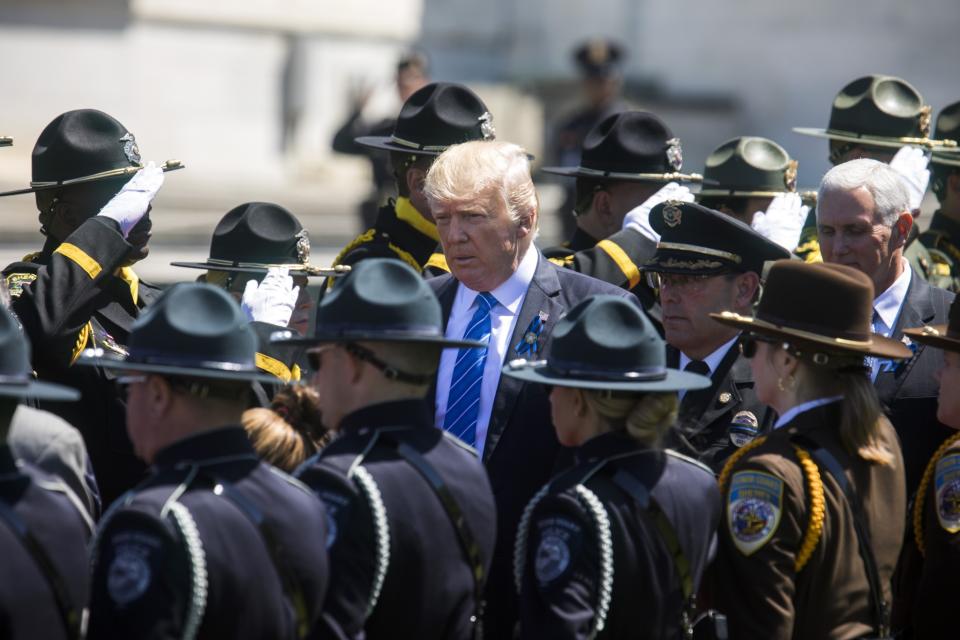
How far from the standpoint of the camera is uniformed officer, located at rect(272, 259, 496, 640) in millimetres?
3672

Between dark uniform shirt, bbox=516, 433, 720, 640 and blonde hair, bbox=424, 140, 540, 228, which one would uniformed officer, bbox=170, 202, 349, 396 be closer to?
blonde hair, bbox=424, 140, 540, 228

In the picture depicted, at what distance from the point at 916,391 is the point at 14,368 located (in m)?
3.11

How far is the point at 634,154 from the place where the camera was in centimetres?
653

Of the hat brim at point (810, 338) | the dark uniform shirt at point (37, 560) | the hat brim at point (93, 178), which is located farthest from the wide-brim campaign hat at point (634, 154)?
the dark uniform shirt at point (37, 560)

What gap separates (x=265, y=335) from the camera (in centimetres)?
527

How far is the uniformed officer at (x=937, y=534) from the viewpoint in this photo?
179 inches

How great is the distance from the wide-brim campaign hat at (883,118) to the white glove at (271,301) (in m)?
2.59

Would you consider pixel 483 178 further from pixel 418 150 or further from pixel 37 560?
pixel 37 560

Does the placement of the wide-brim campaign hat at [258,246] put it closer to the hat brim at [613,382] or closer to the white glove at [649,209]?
the white glove at [649,209]

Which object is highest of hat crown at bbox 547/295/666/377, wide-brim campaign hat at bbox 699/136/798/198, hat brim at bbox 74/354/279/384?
wide-brim campaign hat at bbox 699/136/798/198

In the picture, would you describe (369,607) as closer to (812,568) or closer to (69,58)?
(812,568)

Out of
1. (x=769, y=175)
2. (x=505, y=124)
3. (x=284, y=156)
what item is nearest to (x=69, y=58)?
(x=284, y=156)

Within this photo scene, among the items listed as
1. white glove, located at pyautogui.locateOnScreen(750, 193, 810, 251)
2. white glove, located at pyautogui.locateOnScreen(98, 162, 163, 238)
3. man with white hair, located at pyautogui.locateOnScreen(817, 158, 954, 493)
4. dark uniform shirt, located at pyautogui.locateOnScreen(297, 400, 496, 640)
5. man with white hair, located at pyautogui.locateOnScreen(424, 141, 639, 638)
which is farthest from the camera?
white glove, located at pyautogui.locateOnScreen(750, 193, 810, 251)

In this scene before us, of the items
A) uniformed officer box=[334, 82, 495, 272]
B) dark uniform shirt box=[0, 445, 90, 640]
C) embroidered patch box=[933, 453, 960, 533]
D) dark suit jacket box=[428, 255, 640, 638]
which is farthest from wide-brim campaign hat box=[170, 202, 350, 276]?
dark uniform shirt box=[0, 445, 90, 640]
